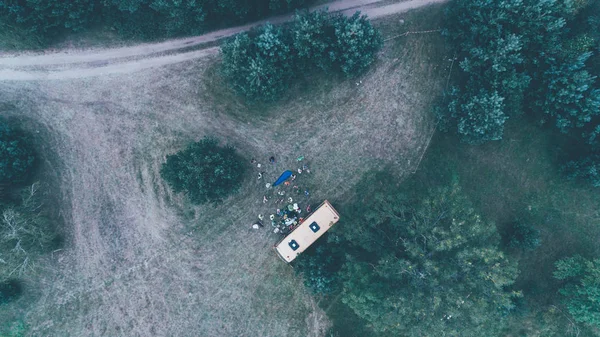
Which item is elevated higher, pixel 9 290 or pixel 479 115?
pixel 479 115

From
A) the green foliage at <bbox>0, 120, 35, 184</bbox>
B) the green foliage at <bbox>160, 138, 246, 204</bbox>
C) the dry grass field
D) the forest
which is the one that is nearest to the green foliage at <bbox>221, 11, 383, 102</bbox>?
the forest

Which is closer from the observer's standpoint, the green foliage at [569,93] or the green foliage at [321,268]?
the green foliage at [569,93]

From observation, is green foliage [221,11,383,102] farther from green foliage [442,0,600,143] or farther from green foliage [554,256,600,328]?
green foliage [554,256,600,328]

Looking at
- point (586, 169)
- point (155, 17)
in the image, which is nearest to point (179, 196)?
point (155, 17)

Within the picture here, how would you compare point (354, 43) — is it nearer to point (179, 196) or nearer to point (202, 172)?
point (202, 172)

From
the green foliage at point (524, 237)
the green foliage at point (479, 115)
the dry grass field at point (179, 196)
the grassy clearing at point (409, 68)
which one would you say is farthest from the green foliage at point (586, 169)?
the dry grass field at point (179, 196)

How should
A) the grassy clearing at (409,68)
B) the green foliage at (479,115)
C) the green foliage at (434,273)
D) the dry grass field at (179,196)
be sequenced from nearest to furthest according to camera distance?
1. the green foliage at (434,273)
2. the green foliage at (479,115)
3. the grassy clearing at (409,68)
4. the dry grass field at (179,196)

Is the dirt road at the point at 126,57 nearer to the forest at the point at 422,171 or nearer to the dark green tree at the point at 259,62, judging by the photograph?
the forest at the point at 422,171
